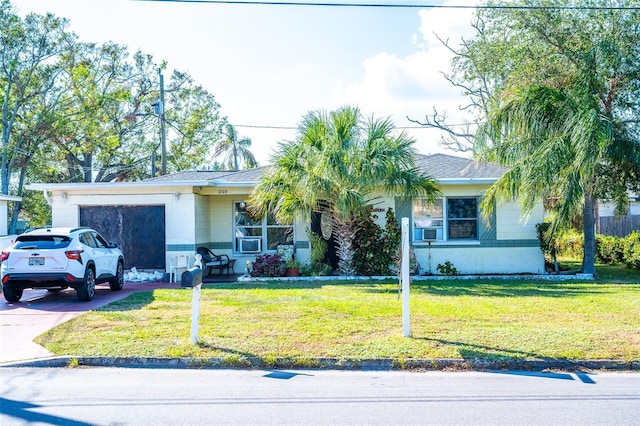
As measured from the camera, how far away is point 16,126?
33156 millimetres

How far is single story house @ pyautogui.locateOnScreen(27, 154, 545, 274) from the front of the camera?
54.8 ft

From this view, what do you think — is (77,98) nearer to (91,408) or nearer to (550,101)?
(550,101)

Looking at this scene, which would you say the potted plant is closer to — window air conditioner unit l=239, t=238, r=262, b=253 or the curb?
window air conditioner unit l=239, t=238, r=262, b=253

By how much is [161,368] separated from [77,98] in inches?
1241

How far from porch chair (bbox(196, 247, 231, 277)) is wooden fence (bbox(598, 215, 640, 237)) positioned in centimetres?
1832

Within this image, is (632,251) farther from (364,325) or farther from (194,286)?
(194,286)

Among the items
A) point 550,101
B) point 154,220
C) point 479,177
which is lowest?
point 154,220

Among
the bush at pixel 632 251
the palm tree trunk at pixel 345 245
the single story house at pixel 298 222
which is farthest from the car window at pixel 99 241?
the bush at pixel 632 251

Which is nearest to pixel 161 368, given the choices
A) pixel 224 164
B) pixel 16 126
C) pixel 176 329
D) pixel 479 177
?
pixel 176 329

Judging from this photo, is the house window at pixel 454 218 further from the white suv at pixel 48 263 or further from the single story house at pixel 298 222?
the white suv at pixel 48 263

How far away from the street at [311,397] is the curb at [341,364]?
0.16 m

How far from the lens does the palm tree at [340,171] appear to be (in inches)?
557

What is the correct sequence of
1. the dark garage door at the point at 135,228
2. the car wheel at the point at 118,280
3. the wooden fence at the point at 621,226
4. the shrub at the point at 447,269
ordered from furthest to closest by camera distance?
the wooden fence at the point at 621,226 < the dark garage door at the point at 135,228 < the shrub at the point at 447,269 < the car wheel at the point at 118,280

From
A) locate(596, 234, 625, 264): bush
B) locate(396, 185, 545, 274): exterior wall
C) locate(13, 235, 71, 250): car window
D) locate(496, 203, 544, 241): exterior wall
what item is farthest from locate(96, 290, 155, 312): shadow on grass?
locate(596, 234, 625, 264): bush
